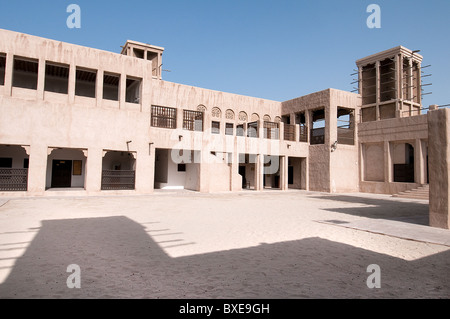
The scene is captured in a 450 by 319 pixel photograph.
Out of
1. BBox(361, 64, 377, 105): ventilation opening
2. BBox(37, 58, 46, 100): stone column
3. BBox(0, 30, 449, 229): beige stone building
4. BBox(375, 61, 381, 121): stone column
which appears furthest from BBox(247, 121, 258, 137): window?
BBox(361, 64, 377, 105): ventilation opening

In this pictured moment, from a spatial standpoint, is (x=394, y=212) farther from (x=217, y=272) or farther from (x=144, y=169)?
(x=144, y=169)

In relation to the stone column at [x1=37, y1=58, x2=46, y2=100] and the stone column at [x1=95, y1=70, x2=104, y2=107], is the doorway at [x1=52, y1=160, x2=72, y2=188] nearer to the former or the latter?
the stone column at [x1=37, y1=58, x2=46, y2=100]

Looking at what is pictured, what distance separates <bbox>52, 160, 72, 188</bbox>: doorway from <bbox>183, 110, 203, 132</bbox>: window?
9092mm

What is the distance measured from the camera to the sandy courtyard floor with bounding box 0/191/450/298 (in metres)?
4.00

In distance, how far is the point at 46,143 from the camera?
16.5 m

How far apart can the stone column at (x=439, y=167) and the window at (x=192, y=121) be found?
1559cm

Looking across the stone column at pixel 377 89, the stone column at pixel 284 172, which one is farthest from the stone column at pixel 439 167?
the stone column at pixel 377 89

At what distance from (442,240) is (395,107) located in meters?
28.9

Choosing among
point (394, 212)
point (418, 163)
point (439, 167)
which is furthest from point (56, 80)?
point (418, 163)

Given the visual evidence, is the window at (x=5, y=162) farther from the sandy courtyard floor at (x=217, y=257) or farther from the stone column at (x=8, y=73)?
the sandy courtyard floor at (x=217, y=257)

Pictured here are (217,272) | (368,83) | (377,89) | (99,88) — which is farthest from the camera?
(368,83)

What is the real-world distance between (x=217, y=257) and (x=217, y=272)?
853 mm

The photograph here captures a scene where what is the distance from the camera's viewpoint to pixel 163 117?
21.0m
